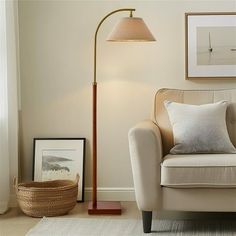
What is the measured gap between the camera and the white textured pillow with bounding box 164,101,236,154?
384 cm

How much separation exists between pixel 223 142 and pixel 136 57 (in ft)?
3.50

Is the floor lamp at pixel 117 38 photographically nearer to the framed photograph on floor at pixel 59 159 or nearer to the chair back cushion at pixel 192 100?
the framed photograph on floor at pixel 59 159

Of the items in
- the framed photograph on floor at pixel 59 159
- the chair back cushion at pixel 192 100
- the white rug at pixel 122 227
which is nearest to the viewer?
the white rug at pixel 122 227

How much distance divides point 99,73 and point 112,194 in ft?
3.10

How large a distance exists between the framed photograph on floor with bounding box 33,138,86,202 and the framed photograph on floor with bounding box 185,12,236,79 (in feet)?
3.44

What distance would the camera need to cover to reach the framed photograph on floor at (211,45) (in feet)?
14.5

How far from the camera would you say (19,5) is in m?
4.57

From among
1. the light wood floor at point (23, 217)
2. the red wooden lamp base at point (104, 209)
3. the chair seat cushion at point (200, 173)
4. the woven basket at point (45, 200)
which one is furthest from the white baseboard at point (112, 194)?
the chair seat cushion at point (200, 173)

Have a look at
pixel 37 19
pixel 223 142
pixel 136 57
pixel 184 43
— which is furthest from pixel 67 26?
pixel 223 142

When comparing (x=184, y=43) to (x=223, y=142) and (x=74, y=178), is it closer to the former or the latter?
(x=223, y=142)

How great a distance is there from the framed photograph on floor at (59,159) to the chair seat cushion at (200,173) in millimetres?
1170

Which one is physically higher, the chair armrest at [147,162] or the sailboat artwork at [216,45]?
the sailboat artwork at [216,45]

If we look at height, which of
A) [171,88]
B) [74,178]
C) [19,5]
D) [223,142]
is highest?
[19,5]

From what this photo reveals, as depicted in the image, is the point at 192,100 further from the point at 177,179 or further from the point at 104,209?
the point at 104,209
